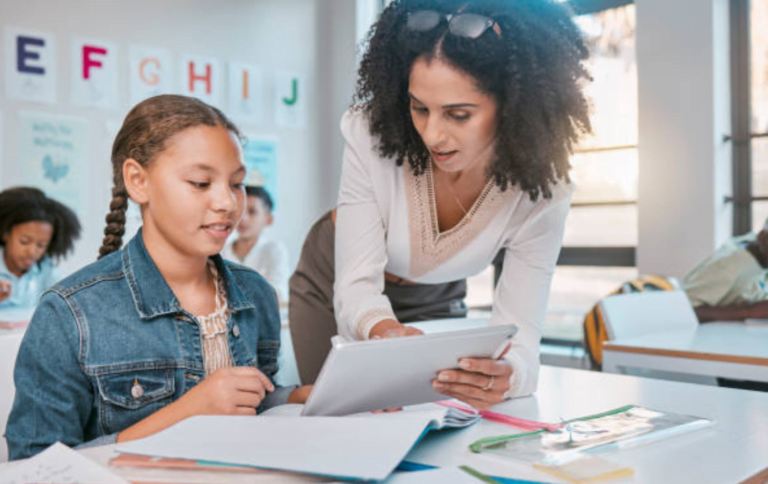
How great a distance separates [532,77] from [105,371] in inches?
30.8

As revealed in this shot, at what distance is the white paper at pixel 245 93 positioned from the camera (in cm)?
473

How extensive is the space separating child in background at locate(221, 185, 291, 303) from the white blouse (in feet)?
9.61

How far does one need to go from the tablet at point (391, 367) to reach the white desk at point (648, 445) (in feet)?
0.28

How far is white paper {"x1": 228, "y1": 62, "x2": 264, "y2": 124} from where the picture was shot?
4.73 meters

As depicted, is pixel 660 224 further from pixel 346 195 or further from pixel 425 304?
pixel 346 195

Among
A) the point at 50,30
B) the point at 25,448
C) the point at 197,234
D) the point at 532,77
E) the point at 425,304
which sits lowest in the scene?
the point at 25,448

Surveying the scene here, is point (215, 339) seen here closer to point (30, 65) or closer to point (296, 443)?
point (296, 443)

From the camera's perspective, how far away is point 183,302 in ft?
3.74

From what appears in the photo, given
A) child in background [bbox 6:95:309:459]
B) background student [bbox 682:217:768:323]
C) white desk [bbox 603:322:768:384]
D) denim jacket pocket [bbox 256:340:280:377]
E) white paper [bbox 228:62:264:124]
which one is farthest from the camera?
white paper [bbox 228:62:264:124]

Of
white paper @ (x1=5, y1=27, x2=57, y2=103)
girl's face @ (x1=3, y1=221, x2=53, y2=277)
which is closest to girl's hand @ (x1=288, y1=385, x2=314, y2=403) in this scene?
girl's face @ (x1=3, y1=221, x2=53, y2=277)

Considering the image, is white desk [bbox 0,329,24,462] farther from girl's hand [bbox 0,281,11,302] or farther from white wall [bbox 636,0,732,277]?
white wall [bbox 636,0,732,277]

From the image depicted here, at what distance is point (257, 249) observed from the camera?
441 centimetres

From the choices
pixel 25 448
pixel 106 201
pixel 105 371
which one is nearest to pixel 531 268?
pixel 105 371

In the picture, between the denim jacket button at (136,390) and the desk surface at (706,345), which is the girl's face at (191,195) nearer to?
the denim jacket button at (136,390)
